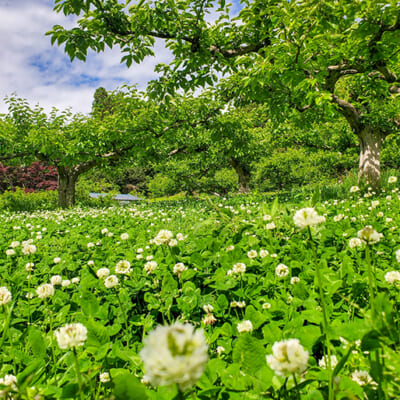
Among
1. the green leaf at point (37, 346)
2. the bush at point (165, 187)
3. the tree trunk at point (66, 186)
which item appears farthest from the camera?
the bush at point (165, 187)

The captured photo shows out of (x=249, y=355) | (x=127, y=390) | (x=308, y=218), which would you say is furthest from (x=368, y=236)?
(x=127, y=390)

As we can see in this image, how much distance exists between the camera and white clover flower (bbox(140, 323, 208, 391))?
1.39ft

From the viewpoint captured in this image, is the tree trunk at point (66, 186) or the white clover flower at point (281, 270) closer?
the white clover flower at point (281, 270)

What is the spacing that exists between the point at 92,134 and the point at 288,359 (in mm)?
11180

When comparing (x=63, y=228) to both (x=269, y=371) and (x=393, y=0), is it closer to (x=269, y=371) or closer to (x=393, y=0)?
(x=269, y=371)

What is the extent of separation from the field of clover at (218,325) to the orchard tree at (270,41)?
9.43 ft

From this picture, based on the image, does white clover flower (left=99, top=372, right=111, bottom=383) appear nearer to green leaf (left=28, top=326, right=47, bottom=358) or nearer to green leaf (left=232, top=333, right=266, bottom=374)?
green leaf (left=28, top=326, right=47, bottom=358)

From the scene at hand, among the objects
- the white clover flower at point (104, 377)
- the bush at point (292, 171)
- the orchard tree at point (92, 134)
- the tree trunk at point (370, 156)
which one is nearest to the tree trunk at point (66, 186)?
the orchard tree at point (92, 134)

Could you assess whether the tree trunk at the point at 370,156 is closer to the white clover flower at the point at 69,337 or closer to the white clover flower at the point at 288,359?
the white clover flower at the point at 288,359

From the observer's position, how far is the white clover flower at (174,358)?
16.7 inches

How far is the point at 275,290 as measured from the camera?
1.61 meters

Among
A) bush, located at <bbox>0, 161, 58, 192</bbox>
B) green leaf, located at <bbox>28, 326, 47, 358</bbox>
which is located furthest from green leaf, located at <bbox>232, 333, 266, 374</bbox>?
bush, located at <bbox>0, 161, 58, 192</bbox>

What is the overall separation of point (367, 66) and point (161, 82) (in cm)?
423

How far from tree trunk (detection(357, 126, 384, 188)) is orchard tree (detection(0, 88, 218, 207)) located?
5.28m
